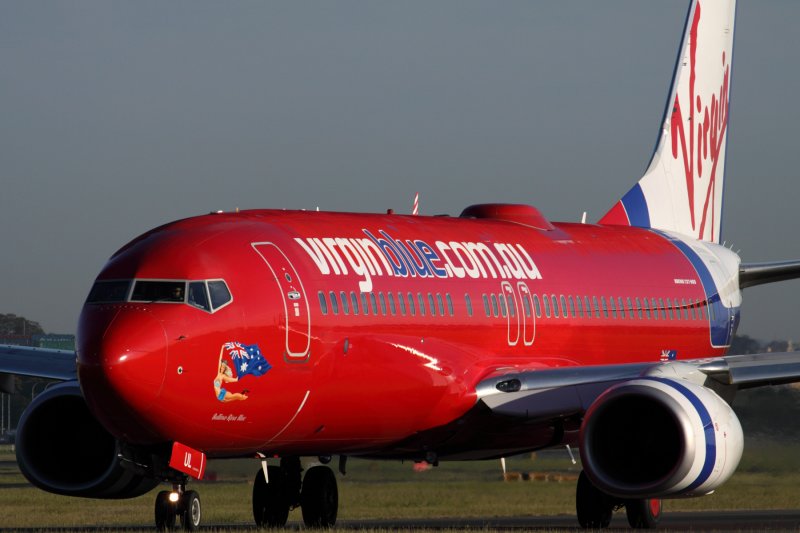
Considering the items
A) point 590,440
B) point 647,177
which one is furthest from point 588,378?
point 647,177

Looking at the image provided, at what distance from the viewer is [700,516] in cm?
3017

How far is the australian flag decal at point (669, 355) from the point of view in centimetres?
3008

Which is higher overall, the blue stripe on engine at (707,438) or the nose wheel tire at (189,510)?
the blue stripe on engine at (707,438)

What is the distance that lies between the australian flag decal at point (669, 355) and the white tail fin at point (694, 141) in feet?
14.0

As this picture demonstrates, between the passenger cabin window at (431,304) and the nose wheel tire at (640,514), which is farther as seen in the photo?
the nose wheel tire at (640,514)

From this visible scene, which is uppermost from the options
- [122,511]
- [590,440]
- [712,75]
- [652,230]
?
[712,75]

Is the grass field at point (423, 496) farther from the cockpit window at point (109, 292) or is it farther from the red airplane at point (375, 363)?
the cockpit window at point (109, 292)

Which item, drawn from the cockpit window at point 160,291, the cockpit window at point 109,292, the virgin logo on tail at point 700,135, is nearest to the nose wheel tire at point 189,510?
the cockpit window at point 160,291

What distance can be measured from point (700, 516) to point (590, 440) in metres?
9.02

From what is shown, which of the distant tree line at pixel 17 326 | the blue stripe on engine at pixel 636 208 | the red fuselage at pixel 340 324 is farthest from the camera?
the distant tree line at pixel 17 326

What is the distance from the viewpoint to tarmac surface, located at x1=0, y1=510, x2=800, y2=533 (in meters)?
25.5

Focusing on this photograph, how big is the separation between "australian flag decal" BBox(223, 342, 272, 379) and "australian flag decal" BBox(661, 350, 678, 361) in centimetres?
1181

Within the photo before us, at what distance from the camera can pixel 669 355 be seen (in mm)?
30266

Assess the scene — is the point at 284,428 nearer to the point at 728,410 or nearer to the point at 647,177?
the point at 728,410
